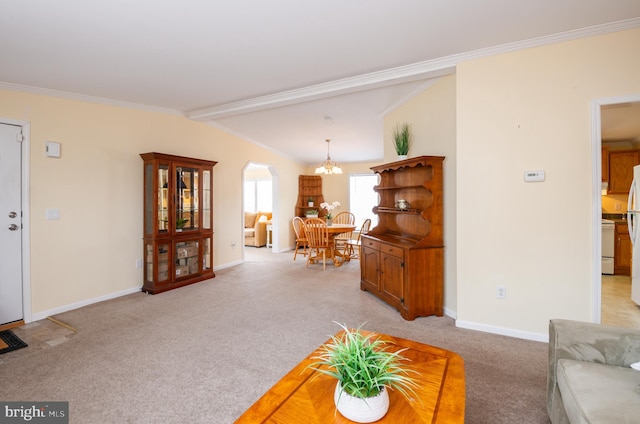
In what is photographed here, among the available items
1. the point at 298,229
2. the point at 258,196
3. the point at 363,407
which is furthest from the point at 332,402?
the point at 258,196

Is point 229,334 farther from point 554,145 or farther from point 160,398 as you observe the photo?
point 554,145

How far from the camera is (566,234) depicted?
2566 mm

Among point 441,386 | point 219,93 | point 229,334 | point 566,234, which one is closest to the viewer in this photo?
point 441,386

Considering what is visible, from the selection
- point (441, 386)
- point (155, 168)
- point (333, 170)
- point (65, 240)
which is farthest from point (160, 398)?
point (333, 170)

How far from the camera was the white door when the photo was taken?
119 inches

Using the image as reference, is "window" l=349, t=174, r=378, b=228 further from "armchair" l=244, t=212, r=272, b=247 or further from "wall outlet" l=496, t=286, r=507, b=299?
"wall outlet" l=496, t=286, r=507, b=299

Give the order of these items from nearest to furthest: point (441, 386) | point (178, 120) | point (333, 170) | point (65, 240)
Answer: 1. point (441, 386)
2. point (65, 240)
3. point (178, 120)
4. point (333, 170)

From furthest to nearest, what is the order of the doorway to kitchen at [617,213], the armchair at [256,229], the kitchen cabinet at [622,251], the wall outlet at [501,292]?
the armchair at [256,229], the kitchen cabinet at [622,251], the doorway to kitchen at [617,213], the wall outlet at [501,292]

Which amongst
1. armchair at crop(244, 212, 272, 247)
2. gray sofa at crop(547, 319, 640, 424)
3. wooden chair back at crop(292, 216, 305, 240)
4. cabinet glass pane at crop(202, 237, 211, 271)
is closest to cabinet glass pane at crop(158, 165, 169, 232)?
cabinet glass pane at crop(202, 237, 211, 271)

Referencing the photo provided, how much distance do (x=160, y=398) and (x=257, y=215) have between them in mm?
6895

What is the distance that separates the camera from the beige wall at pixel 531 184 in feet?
8.19

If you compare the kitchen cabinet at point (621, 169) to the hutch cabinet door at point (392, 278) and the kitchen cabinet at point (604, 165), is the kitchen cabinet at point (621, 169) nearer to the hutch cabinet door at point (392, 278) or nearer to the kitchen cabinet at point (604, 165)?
the kitchen cabinet at point (604, 165)

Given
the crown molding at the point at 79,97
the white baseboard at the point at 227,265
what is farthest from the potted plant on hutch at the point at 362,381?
the white baseboard at the point at 227,265

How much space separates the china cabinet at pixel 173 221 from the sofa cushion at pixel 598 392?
421 cm
